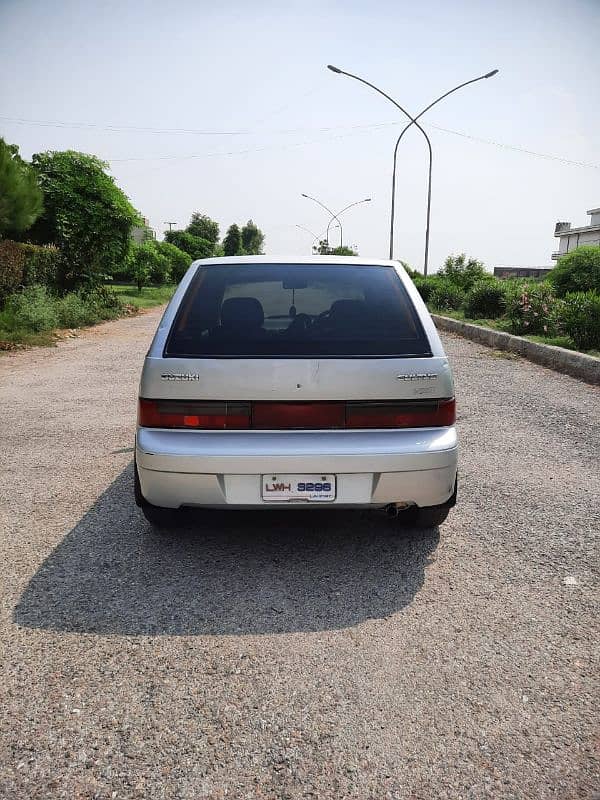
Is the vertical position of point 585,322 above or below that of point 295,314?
below

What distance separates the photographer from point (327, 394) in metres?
2.95

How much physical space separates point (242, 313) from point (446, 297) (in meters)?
17.8

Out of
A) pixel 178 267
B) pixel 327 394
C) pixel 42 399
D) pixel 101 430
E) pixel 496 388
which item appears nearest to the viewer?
pixel 327 394

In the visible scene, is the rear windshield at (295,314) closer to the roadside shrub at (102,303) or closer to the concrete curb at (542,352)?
the concrete curb at (542,352)

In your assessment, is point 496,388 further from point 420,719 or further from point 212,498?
point 420,719

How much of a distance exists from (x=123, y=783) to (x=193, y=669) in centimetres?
56

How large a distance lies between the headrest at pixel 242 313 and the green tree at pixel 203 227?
88312 millimetres

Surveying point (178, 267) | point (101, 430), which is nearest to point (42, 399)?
point (101, 430)

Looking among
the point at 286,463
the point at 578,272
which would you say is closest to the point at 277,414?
the point at 286,463

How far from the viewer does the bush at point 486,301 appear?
16.1m

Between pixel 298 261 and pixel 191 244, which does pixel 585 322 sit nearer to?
pixel 298 261

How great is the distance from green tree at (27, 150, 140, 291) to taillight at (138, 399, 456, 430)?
14.8m

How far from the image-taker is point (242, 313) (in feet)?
11.0

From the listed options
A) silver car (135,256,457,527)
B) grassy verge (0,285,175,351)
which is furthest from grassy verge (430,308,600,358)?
grassy verge (0,285,175,351)
